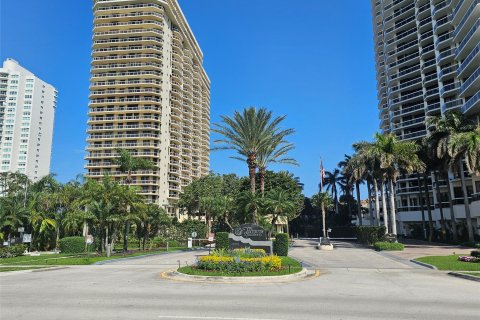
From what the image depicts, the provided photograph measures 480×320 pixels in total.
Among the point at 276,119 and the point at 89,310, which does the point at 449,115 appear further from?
the point at 89,310

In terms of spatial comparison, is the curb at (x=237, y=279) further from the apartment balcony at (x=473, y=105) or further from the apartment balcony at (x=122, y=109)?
the apartment balcony at (x=122, y=109)

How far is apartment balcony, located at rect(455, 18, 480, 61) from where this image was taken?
54334 millimetres

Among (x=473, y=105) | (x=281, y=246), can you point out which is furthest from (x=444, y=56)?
(x=281, y=246)

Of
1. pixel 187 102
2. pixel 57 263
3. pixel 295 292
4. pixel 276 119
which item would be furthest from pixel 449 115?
pixel 187 102

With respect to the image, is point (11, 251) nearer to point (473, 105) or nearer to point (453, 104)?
point (473, 105)

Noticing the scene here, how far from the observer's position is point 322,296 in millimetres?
14023

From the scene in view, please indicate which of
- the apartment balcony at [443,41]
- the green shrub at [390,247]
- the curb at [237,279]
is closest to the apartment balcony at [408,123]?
the apartment balcony at [443,41]

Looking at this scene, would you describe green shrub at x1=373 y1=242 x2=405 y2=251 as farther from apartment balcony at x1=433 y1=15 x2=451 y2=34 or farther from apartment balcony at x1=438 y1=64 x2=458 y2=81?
apartment balcony at x1=433 y1=15 x2=451 y2=34

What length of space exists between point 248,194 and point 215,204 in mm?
26144

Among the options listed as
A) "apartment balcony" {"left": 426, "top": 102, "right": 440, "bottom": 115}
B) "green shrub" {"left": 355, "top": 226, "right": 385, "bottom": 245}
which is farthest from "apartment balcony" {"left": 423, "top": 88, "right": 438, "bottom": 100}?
"green shrub" {"left": 355, "top": 226, "right": 385, "bottom": 245}

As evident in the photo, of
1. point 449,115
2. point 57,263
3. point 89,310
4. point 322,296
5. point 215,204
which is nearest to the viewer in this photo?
point 89,310

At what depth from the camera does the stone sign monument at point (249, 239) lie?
28000mm

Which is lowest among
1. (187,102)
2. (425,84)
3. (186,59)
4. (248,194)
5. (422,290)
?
(422,290)

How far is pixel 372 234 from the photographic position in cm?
5022
